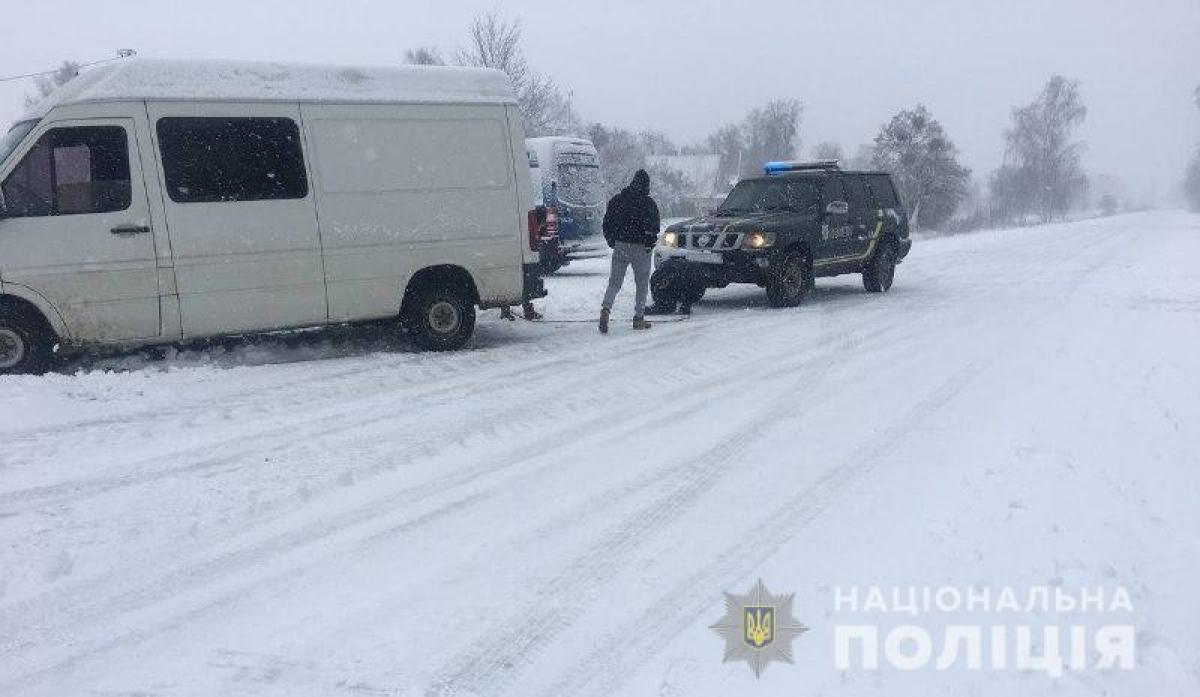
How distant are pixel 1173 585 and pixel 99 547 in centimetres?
460

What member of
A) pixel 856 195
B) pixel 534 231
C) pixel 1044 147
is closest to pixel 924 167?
pixel 1044 147

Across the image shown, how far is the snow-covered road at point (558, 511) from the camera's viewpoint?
297 centimetres

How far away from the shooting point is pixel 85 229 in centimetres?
696

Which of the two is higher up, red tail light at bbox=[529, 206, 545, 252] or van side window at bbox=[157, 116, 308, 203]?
van side window at bbox=[157, 116, 308, 203]

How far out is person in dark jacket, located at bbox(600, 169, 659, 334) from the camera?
31.9 ft

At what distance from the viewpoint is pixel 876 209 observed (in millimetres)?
13461

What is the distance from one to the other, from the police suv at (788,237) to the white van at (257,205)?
122 inches

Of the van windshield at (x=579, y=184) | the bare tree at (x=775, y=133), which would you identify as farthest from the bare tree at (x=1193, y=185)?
the van windshield at (x=579, y=184)

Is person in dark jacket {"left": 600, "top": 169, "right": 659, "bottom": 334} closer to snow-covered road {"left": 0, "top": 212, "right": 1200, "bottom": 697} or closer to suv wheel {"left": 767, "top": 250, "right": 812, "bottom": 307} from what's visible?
snow-covered road {"left": 0, "top": 212, "right": 1200, "bottom": 697}

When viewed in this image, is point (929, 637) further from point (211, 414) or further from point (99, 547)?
point (211, 414)

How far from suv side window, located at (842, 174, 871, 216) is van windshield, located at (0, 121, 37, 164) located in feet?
33.4

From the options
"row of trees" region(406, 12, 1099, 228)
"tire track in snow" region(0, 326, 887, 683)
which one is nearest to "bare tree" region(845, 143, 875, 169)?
"row of trees" region(406, 12, 1099, 228)

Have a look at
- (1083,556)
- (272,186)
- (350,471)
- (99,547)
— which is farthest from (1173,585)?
(272,186)

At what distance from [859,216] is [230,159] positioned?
915cm
